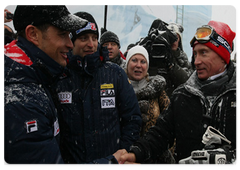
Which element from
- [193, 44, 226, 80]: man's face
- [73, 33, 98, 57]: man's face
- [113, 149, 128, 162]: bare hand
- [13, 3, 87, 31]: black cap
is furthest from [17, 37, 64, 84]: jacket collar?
[193, 44, 226, 80]: man's face

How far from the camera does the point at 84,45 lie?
165 cm

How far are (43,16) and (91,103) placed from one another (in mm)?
643

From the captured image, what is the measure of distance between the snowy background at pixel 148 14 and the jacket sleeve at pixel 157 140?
23.0 inches

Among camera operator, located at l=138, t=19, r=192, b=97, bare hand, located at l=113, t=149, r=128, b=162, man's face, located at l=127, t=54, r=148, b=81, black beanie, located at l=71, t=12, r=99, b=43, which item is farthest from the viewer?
camera operator, located at l=138, t=19, r=192, b=97

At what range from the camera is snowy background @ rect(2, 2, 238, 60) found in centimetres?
156

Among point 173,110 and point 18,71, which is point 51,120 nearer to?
point 18,71

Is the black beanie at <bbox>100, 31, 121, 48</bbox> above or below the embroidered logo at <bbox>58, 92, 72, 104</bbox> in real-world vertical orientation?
above

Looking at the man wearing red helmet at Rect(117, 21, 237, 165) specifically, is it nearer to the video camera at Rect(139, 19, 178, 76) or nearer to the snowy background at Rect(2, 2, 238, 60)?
the snowy background at Rect(2, 2, 238, 60)

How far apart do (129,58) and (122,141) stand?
93 centimetres

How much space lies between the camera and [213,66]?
1.38 m

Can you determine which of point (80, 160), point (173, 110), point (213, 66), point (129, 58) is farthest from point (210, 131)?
point (129, 58)

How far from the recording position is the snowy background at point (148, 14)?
156 cm

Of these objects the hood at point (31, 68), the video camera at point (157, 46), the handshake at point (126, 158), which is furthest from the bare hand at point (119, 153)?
the video camera at point (157, 46)

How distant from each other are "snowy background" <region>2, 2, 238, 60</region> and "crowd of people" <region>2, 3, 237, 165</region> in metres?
0.11
